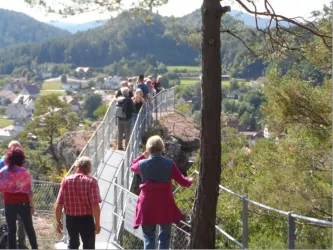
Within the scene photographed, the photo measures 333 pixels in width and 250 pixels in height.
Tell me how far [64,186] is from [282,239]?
2.42m

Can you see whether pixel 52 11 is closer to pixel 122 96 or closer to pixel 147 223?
pixel 147 223

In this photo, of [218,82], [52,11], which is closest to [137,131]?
[52,11]

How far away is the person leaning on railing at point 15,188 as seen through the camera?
23.2 ft

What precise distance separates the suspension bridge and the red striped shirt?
1.02 m

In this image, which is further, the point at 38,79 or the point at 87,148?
the point at 38,79

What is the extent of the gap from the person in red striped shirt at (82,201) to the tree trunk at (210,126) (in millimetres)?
1455

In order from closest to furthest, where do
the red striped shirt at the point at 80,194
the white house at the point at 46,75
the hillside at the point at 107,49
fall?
the red striped shirt at the point at 80,194 < the hillside at the point at 107,49 < the white house at the point at 46,75

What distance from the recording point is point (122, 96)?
542 inches

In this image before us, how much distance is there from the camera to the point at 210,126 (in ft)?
24.4

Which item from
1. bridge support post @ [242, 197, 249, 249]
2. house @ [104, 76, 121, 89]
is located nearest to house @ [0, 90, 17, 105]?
house @ [104, 76, 121, 89]

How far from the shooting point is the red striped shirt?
252 inches

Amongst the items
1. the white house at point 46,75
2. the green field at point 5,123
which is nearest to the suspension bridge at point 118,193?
the green field at point 5,123

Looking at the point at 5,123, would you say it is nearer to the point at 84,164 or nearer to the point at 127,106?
the point at 127,106

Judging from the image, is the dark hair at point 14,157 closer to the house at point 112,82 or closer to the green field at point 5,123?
the green field at point 5,123
